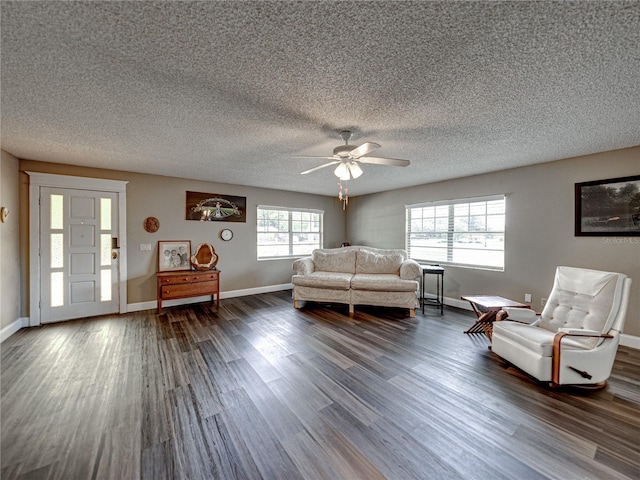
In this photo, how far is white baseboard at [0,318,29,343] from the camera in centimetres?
302

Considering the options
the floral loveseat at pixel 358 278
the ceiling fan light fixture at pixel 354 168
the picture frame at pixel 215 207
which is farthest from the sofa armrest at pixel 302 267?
the ceiling fan light fixture at pixel 354 168

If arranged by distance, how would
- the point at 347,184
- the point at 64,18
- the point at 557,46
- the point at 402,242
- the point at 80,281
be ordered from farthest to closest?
1. the point at 402,242
2. the point at 347,184
3. the point at 80,281
4. the point at 557,46
5. the point at 64,18

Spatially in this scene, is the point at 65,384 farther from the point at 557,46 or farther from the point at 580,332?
the point at 580,332

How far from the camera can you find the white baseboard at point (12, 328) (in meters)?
3.02

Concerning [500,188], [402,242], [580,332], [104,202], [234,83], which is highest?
[234,83]

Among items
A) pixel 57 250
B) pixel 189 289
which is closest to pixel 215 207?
pixel 189 289

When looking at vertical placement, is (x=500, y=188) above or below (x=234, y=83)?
below

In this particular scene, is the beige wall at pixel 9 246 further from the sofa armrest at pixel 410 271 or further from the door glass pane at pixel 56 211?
the sofa armrest at pixel 410 271

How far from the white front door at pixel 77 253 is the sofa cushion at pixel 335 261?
3.51 metres

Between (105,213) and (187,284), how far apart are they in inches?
67.0

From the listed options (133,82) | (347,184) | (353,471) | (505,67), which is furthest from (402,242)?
(133,82)

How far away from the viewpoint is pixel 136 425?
170 cm

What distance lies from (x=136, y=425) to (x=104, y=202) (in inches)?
145

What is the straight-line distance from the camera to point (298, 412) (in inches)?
71.8
